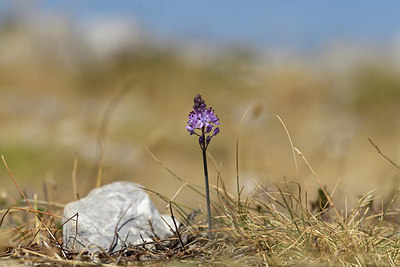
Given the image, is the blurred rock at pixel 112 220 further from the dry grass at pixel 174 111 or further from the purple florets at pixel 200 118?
the dry grass at pixel 174 111

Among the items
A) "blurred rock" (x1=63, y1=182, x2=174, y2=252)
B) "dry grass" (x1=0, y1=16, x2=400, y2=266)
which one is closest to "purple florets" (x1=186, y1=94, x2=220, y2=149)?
"blurred rock" (x1=63, y1=182, x2=174, y2=252)

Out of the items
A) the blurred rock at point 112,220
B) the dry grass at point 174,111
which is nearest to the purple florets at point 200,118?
the blurred rock at point 112,220

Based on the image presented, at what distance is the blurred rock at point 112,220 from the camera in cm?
160

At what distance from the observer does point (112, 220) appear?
1691mm

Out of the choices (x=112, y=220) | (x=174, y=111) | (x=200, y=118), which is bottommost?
(x=174, y=111)

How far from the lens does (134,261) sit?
144cm

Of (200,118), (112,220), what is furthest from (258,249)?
(112,220)

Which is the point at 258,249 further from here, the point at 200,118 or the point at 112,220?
the point at 112,220

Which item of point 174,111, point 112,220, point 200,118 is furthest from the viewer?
point 174,111

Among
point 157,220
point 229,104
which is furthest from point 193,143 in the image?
point 157,220

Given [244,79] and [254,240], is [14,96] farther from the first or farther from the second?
[254,240]

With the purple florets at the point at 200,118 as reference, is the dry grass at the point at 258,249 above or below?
below

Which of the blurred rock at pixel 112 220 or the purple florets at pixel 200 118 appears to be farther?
the blurred rock at pixel 112 220

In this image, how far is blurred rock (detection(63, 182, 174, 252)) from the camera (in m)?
1.60
